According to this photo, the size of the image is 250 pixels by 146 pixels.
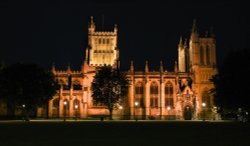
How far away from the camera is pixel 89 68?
101m

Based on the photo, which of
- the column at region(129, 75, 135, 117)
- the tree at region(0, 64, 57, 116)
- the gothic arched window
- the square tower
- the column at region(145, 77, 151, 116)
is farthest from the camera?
the square tower

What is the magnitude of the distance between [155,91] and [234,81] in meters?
52.2

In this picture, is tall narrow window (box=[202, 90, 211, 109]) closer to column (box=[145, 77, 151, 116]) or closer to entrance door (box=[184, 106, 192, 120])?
entrance door (box=[184, 106, 192, 120])

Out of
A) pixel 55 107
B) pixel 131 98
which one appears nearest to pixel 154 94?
pixel 131 98

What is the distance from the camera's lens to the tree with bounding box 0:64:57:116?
72.8 metres

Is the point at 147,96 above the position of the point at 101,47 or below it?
below

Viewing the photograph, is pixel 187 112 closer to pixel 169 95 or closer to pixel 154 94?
pixel 169 95

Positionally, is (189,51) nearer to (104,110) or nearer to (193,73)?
(193,73)

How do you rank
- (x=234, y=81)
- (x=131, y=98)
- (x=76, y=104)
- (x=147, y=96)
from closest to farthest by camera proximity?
(x=234, y=81)
(x=76, y=104)
(x=131, y=98)
(x=147, y=96)

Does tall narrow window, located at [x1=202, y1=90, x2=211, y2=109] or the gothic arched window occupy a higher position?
tall narrow window, located at [x1=202, y1=90, x2=211, y2=109]

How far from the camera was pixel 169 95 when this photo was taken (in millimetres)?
102875

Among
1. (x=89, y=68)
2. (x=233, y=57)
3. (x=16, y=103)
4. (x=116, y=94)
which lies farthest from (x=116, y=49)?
(x=233, y=57)

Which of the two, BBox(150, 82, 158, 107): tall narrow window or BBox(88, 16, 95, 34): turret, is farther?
BBox(88, 16, 95, 34): turret
